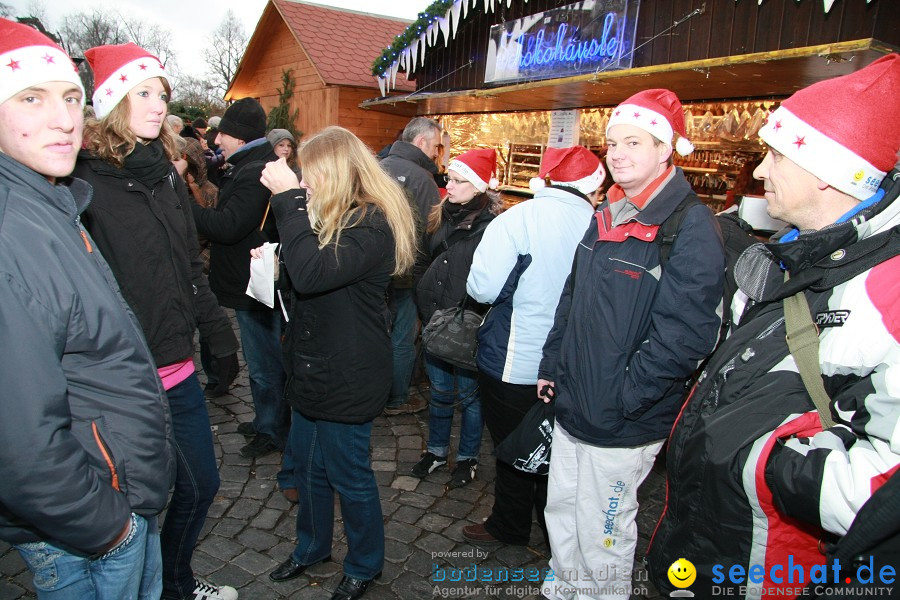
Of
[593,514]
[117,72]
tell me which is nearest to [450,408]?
[593,514]

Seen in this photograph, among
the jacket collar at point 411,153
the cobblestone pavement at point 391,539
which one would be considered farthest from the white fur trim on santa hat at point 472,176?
the cobblestone pavement at point 391,539

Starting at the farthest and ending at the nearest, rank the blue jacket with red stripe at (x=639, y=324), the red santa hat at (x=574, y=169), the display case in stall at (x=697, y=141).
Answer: the display case in stall at (x=697, y=141) → the red santa hat at (x=574, y=169) → the blue jacket with red stripe at (x=639, y=324)

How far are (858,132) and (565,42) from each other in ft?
20.0

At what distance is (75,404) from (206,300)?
4.78 feet

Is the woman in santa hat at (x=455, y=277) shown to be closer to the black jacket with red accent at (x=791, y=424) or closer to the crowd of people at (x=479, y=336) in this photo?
the crowd of people at (x=479, y=336)

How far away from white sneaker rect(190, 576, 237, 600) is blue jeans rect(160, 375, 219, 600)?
52mm

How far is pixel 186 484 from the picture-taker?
8.37 feet

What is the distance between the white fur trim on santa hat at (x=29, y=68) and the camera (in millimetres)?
1566

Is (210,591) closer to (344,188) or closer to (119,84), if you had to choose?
(344,188)

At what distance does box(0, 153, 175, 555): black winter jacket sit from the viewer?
52.2 inches

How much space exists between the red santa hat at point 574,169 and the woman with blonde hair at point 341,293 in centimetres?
86

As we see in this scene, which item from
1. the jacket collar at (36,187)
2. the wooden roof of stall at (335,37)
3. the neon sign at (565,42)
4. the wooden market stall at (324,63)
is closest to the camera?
the jacket collar at (36,187)

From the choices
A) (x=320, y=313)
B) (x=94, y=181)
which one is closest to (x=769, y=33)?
(x=320, y=313)

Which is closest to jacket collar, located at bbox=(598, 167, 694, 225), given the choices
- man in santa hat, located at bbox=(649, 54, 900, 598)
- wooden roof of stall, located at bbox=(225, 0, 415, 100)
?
man in santa hat, located at bbox=(649, 54, 900, 598)
